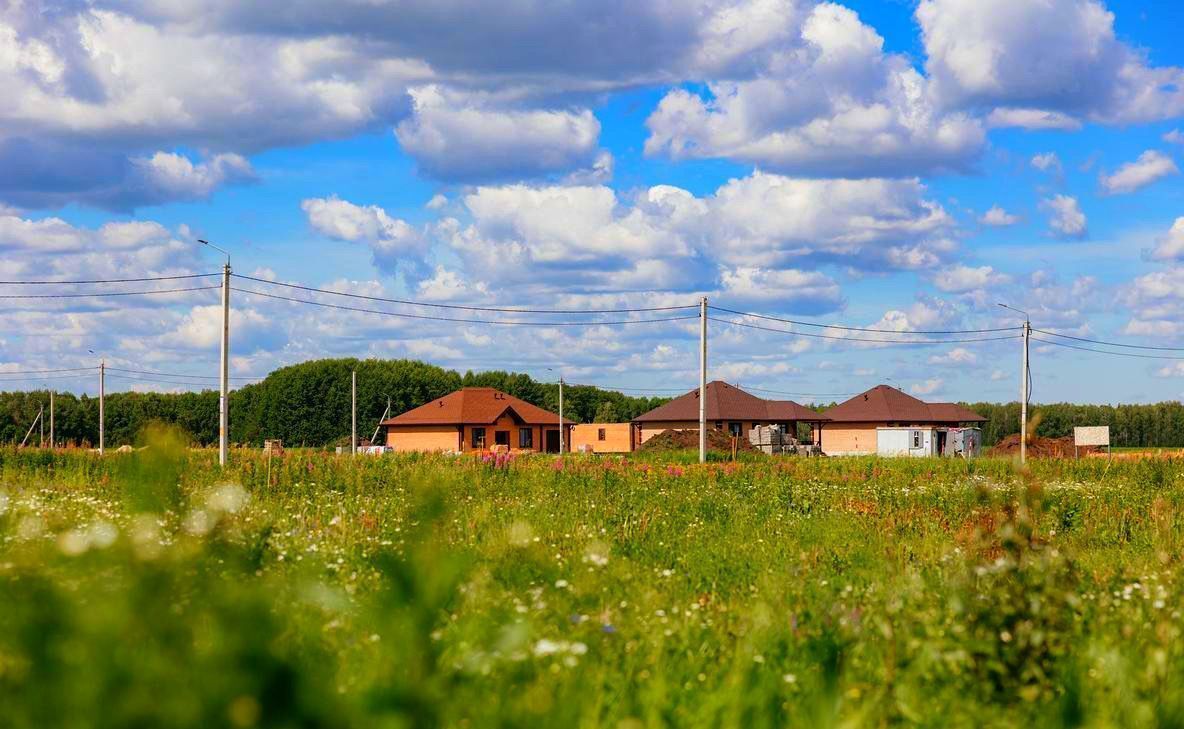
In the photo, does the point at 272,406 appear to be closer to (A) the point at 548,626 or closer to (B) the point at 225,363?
(B) the point at 225,363

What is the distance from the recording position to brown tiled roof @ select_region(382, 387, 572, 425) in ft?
224

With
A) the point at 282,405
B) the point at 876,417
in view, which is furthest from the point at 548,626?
the point at 282,405

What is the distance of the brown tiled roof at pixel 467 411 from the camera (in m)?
68.4

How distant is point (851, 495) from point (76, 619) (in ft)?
49.9

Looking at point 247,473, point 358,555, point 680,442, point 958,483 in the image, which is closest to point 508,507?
point 358,555

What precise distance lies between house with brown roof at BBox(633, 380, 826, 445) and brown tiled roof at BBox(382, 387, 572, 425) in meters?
8.78

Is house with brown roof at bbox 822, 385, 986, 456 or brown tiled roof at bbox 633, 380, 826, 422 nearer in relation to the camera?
brown tiled roof at bbox 633, 380, 826, 422

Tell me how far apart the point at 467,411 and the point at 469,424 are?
125cm

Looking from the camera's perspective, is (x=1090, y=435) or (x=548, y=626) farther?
(x=1090, y=435)

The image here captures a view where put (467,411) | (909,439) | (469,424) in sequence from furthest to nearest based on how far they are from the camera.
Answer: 1. (467,411)
2. (469,424)
3. (909,439)

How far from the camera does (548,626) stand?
18.0 feet

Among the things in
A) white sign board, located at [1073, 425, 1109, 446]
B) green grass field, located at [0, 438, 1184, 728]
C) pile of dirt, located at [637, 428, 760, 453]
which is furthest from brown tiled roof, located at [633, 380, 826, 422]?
green grass field, located at [0, 438, 1184, 728]

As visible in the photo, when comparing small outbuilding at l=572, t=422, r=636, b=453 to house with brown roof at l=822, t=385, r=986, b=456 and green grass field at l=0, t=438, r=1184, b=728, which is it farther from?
green grass field at l=0, t=438, r=1184, b=728

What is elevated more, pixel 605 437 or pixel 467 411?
pixel 467 411
